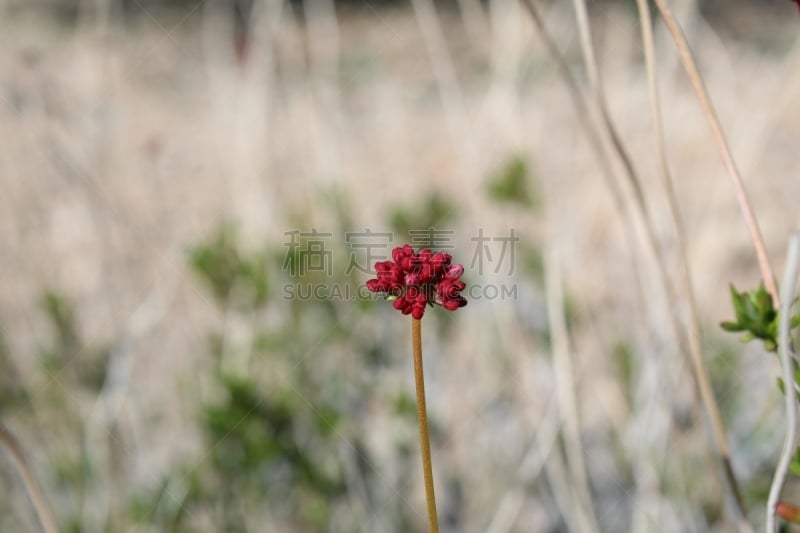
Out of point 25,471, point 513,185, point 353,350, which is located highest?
point 513,185

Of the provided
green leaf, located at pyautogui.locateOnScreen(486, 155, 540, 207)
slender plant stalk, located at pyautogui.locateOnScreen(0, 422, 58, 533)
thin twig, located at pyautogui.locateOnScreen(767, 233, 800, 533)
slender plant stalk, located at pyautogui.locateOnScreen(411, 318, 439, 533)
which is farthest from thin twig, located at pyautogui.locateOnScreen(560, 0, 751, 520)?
green leaf, located at pyautogui.locateOnScreen(486, 155, 540, 207)

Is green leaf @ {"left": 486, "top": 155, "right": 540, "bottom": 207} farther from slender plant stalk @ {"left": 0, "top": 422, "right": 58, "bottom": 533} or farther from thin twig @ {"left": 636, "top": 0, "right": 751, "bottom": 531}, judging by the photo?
slender plant stalk @ {"left": 0, "top": 422, "right": 58, "bottom": 533}

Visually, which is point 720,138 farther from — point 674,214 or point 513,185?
point 513,185

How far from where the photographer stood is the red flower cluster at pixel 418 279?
0.39 m

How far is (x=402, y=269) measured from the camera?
399 millimetres

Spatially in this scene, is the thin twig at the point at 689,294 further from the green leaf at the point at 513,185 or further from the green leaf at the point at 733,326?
the green leaf at the point at 513,185

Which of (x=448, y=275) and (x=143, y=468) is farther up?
(x=448, y=275)

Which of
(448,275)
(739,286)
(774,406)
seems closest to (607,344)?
(774,406)

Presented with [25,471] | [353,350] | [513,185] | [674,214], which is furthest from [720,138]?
[353,350]

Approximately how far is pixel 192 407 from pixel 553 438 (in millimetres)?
622

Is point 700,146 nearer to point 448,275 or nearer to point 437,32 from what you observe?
point 437,32

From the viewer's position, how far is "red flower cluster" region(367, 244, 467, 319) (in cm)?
39

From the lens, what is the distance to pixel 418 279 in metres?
0.39

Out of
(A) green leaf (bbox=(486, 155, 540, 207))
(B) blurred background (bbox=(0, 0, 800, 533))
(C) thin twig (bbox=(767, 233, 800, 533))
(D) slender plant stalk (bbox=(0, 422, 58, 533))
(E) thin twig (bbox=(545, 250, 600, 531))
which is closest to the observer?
(C) thin twig (bbox=(767, 233, 800, 533))
